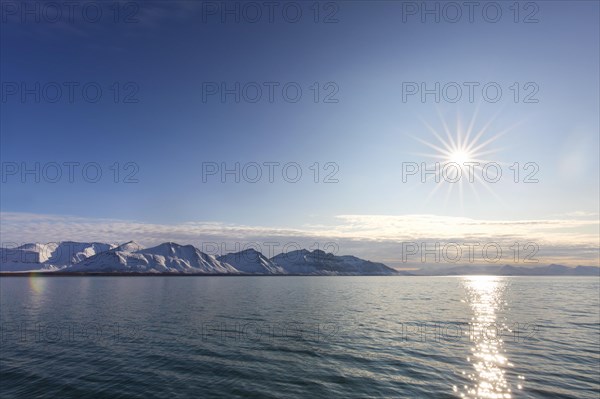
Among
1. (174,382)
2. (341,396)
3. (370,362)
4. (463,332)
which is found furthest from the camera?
(463,332)

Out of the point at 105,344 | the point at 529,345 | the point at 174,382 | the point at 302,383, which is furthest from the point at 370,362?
the point at 105,344

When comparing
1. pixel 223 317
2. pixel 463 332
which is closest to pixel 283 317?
pixel 223 317

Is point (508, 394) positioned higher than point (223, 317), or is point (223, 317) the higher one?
point (508, 394)

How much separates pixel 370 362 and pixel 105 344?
37727mm

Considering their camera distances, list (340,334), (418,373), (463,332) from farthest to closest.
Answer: (463,332) → (340,334) → (418,373)

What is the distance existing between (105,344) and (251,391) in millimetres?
29760

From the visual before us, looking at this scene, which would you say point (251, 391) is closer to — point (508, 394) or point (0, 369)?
point (508, 394)

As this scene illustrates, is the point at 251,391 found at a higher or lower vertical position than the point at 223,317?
higher

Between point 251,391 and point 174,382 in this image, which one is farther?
point 174,382

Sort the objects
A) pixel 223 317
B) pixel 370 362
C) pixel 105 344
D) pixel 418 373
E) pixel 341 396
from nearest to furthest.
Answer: pixel 341 396 < pixel 418 373 < pixel 370 362 < pixel 105 344 < pixel 223 317

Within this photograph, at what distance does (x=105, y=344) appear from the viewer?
48406 millimetres

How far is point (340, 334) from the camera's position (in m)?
56.6

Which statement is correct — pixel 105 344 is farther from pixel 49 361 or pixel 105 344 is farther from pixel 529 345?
pixel 529 345

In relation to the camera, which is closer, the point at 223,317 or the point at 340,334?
the point at 340,334
